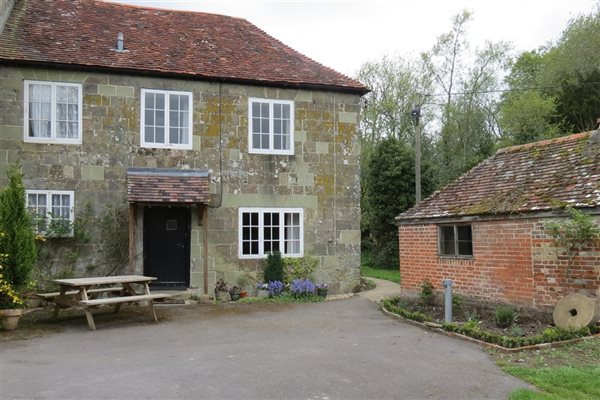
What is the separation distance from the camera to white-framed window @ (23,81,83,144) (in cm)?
1324

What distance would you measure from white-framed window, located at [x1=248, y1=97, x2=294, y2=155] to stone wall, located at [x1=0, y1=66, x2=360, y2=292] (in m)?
0.18

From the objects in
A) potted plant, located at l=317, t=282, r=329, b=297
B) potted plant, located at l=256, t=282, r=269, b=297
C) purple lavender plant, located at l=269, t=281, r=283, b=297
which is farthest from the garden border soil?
potted plant, located at l=256, t=282, r=269, b=297

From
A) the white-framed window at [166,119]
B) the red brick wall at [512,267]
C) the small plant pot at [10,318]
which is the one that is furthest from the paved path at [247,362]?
the white-framed window at [166,119]

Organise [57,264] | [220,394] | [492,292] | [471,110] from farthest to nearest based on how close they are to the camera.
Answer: [471,110] < [57,264] < [492,292] < [220,394]

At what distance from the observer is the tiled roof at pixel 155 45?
541 inches

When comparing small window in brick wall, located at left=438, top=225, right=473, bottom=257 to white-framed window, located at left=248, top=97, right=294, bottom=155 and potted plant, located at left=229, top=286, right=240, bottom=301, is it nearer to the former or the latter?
white-framed window, located at left=248, top=97, right=294, bottom=155

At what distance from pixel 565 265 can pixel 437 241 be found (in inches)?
131

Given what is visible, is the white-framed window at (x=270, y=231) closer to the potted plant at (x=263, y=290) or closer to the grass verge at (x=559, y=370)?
the potted plant at (x=263, y=290)

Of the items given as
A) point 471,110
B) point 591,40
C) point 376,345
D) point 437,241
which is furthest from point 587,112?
point 376,345

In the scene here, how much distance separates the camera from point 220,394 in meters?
5.75

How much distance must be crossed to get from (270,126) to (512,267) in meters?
7.67

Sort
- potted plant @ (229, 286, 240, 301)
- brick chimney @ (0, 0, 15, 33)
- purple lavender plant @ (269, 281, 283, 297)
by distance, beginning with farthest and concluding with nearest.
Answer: purple lavender plant @ (269, 281, 283, 297)
potted plant @ (229, 286, 240, 301)
brick chimney @ (0, 0, 15, 33)

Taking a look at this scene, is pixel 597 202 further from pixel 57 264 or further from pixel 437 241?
pixel 57 264

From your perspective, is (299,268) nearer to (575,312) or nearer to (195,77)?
(195,77)
